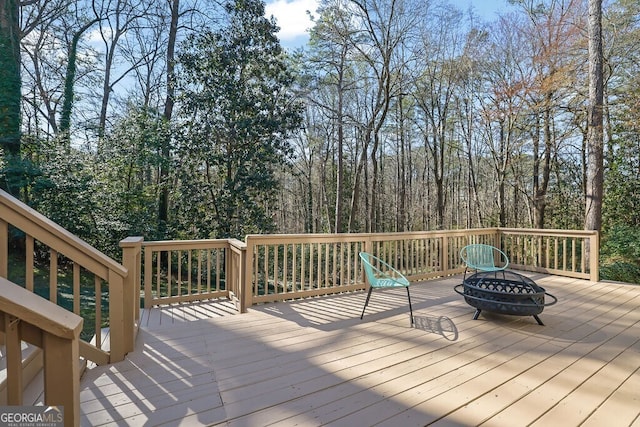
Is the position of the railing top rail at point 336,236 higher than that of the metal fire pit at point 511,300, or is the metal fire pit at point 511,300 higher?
the railing top rail at point 336,236

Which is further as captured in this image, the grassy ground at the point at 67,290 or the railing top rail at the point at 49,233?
the grassy ground at the point at 67,290

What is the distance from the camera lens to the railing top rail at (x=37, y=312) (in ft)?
2.98

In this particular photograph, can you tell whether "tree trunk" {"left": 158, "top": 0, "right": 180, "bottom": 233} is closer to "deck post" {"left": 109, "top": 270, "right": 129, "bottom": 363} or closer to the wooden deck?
the wooden deck

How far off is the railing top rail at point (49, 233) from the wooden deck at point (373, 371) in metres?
0.76

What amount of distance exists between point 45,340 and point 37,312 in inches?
4.3

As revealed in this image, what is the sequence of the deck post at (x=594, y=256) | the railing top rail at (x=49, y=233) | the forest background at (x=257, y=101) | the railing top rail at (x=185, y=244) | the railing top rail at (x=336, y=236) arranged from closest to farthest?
the railing top rail at (x=49, y=233) → the railing top rail at (x=185, y=244) → the railing top rail at (x=336, y=236) → the deck post at (x=594, y=256) → the forest background at (x=257, y=101)

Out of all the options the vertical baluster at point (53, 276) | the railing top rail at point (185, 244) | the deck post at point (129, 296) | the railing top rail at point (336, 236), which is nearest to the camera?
the vertical baluster at point (53, 276)

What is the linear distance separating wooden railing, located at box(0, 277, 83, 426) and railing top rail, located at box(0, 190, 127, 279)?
120cm

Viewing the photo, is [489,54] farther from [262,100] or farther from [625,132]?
[262,100]

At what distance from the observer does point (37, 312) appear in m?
0.93

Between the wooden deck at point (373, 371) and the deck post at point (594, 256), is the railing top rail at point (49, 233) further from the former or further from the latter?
the deck post at point (594, 256)

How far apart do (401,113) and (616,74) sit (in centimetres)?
641

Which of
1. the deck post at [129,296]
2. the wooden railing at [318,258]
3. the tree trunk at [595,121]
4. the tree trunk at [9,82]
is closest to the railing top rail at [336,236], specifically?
the wooden railing at [318,258]

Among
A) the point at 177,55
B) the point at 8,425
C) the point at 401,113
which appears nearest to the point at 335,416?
the point at 8,425
